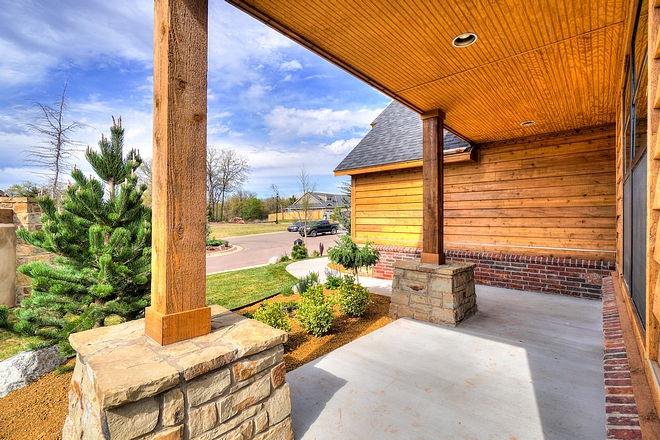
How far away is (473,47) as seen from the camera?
2.95 meters

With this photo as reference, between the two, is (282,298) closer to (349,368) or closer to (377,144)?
(349,368)

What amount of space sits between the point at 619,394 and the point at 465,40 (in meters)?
2.91

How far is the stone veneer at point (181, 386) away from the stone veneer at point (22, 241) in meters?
3.79

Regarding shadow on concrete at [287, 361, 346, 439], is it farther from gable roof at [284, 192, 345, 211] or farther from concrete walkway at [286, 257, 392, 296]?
gable roof at [284, 192, 345, 211]

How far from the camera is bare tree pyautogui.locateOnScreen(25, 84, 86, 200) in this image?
838cm

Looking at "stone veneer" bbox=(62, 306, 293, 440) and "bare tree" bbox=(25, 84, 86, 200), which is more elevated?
"bare tree" bbox=(25, 84, 86, 200)

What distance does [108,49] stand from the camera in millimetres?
11508

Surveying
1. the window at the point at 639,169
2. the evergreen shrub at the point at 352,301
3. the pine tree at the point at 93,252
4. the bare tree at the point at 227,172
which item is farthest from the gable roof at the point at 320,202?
the window at the point at 639,169

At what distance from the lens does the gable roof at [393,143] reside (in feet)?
22.9

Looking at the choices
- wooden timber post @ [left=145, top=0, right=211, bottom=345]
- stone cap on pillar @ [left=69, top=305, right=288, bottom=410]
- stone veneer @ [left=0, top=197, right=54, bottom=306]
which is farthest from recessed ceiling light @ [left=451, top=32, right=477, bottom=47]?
stone veneer @ [left=0, top=197, right=54, bottom=306]

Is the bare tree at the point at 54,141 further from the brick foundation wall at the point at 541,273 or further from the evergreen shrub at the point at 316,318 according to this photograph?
the brick foundation wall at the point at 541,273

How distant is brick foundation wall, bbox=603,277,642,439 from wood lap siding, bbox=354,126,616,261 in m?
4.49

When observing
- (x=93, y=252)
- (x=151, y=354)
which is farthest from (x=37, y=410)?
(x=151, y=354)

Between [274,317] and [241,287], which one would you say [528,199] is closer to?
[274,317]
